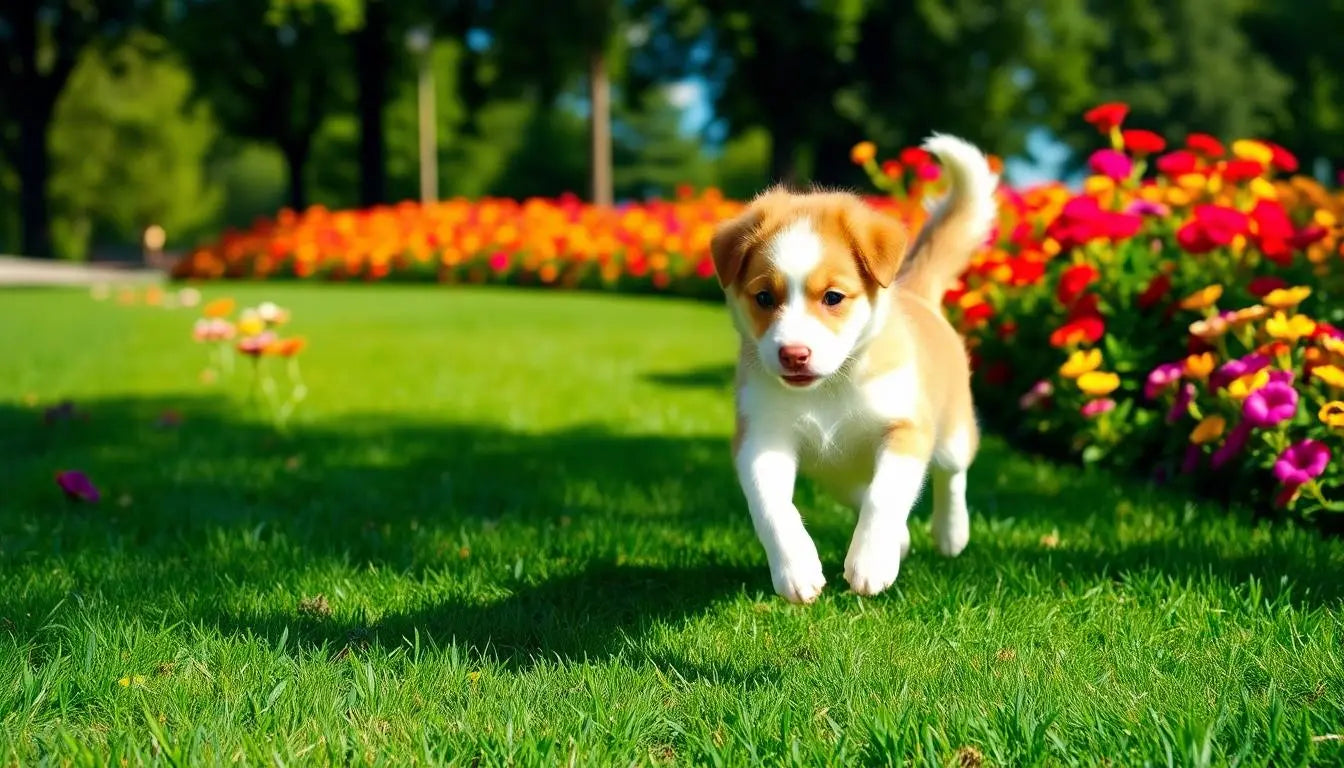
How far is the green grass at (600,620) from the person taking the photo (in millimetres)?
2568

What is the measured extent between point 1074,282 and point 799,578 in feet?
10.6

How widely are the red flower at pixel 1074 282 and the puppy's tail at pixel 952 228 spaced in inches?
53.2

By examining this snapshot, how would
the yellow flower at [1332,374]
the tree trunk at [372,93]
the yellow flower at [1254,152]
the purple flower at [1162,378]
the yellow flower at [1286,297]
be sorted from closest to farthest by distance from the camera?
the yellow flower at [1332,374] < the yellow flower at [1286,297] < the purple flower at [1162,378] < the yellow flower at [1254,152] < the tree trunk at [372,93]

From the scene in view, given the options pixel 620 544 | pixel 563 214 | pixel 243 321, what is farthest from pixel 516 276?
pixel 620 544

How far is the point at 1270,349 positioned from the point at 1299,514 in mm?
589

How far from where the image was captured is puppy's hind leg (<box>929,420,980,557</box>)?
3939 millimetres

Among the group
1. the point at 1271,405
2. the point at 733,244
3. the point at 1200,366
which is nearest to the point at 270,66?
the point at 1200,366

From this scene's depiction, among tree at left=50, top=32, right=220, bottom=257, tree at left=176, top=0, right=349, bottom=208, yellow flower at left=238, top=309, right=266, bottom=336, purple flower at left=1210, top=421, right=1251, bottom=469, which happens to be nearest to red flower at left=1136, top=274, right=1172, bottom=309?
purple flower at left=1210, top=421, right=1251, bottom=469

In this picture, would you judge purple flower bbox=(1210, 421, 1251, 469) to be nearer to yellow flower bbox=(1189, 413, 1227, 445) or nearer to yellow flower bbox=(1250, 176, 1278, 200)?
yellow flower bbox=(1189, 413, 1227, 445)

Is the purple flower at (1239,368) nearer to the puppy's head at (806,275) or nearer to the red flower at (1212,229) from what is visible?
the red flower at (1212,229)

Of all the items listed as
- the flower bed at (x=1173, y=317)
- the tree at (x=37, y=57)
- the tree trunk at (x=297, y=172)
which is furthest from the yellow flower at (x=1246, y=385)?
the tree trunk at (x=297, y=172)

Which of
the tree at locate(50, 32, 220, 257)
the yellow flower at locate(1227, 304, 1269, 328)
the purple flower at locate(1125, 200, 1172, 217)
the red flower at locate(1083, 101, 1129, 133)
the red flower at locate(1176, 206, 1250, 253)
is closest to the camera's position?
the yellow flower at locate(1227, 304, 1269, 328)

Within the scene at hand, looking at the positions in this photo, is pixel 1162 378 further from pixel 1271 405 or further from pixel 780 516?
pixel 780 516

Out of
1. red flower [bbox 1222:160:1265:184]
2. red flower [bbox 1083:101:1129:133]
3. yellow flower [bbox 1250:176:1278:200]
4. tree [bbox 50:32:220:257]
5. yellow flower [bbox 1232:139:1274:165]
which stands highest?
red flower [bbox 1083:101:1129:133]
